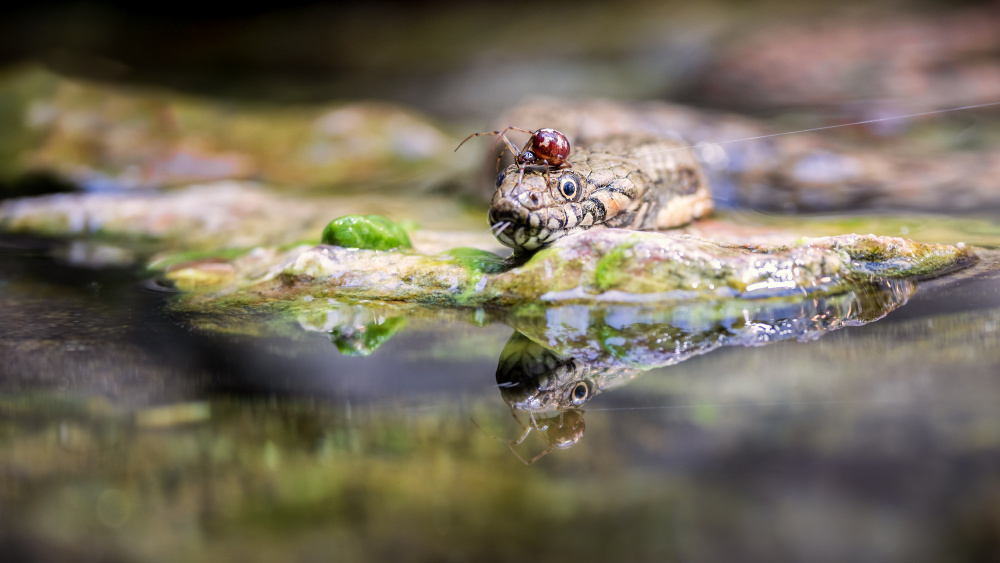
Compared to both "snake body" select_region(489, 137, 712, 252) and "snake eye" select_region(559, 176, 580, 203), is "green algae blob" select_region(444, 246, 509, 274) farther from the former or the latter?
"snake eye" select_region(559, 176, 580, 203)

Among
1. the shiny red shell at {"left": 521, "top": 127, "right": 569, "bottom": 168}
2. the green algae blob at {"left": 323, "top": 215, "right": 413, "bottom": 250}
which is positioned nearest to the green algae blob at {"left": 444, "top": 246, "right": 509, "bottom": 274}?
the green algae blob at {"left": 323, "top": 215, "right": 413, "bottom": 250}

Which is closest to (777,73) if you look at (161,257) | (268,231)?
(268,231)

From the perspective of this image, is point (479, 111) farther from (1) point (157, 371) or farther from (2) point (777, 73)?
(1) point (157, 371)

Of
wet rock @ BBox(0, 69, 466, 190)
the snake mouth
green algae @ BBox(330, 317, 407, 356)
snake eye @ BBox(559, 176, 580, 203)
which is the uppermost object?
wet rock @ BBox(0, 69, 466, 190)

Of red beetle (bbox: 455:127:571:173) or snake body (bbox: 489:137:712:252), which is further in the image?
red beetle (bbox: 455:127:571:173)

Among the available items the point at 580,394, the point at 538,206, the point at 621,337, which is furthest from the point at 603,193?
the point at 580,394

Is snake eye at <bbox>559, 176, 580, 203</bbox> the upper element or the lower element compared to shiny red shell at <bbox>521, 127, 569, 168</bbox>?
lower

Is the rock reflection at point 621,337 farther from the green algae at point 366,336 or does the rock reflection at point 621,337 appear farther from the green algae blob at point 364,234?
the green algae blob at point 364,234

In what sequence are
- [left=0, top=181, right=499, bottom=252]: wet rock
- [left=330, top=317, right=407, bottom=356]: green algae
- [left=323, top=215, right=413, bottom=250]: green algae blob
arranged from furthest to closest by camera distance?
[left=0, top=181, right=499, bottom=252]: wet rock < [left=323, top=215, right=413, bottom=250]: green algae blob < [left=330, top=317, right=407, bottom=356]: green algae
